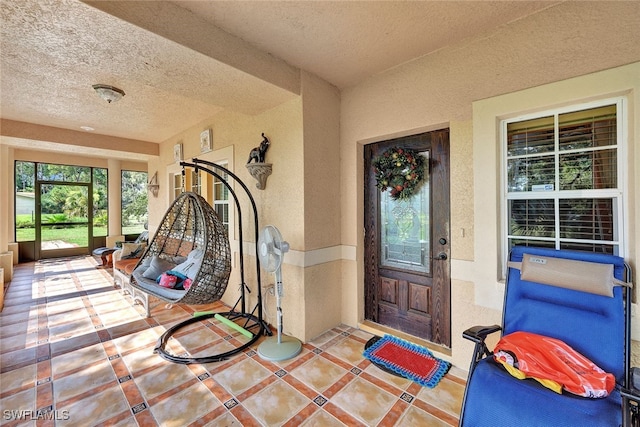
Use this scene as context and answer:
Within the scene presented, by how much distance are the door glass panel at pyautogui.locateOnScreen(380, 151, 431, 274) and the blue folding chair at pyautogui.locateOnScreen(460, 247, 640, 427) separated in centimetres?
88

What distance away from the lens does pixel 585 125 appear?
1.89 metres

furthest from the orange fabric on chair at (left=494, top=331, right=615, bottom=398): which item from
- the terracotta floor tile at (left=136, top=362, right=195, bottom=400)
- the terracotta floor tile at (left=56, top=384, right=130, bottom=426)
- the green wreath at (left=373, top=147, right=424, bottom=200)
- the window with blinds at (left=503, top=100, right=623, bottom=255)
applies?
the terracotta floor tile at (left=56, top=384, right=130, bottom=426)

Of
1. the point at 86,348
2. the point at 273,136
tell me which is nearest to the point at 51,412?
the point at 86,348

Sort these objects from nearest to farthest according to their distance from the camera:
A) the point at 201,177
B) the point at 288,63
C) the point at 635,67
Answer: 1. the point at 635,67
2. the point at 288,63
3. the point at 201,177

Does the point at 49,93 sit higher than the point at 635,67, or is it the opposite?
the point at 49,93

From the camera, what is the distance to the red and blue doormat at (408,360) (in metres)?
2.23

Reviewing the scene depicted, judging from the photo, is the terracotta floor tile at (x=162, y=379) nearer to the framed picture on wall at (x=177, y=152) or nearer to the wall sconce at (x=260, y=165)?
the wall sconce at (x=260, y=165)

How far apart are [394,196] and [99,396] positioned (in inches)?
118

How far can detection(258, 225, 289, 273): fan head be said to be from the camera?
102 inches

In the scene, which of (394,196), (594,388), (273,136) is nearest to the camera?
(594,388)

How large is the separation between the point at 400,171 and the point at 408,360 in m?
1.80

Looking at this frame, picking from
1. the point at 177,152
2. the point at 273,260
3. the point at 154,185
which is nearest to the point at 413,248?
the point at 273,260

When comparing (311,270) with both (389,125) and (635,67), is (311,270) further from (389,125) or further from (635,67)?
(635,67)

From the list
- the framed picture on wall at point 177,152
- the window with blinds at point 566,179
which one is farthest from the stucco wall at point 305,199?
the framed picture on wall at point 177,152
